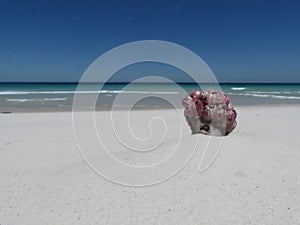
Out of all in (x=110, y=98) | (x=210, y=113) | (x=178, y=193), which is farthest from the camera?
(x=110, y=98)

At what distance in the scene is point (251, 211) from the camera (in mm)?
2512

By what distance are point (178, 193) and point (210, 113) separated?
5.58ft

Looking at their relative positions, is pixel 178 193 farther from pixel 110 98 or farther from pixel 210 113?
pixel 110 98

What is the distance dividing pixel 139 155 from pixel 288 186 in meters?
1.87

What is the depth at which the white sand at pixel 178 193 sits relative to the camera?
96.7 inches

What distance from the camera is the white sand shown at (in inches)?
96.7

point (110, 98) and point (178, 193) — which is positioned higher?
point (178, 193)

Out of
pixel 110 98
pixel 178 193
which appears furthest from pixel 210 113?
pixel 110 98

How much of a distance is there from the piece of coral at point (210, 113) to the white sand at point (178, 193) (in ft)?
0.90

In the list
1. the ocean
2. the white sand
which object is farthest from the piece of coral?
the ocean

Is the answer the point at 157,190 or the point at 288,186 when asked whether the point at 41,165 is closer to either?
the point at 157,190

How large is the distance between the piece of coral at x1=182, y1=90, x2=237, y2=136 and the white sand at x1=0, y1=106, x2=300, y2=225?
0.90ft

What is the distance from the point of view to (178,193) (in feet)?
9.29

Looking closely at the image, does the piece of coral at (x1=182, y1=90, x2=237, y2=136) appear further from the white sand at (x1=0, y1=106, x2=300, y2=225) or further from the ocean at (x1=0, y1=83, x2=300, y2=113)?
the ocean at (x1=0, y1=83, x2=300, y2=113)
